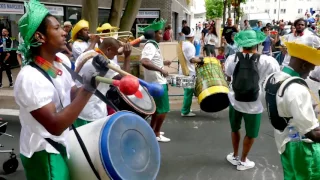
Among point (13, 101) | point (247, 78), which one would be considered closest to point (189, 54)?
point (247, 78)

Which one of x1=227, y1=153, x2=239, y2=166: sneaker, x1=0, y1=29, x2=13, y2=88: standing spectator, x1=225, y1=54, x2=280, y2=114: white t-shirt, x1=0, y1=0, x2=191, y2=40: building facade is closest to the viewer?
x1=225, y1=54, x2=280, y2=114: white t-shirt

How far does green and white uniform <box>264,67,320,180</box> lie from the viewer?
8.33 feet

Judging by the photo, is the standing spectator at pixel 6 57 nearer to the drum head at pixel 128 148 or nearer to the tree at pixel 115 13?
the tree at pixel 115 13

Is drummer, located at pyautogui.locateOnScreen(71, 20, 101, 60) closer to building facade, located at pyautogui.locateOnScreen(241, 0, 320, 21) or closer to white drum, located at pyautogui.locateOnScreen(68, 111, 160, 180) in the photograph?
white drum, located at pyautogui.locateOnScreen(68, 111, 160, 180)

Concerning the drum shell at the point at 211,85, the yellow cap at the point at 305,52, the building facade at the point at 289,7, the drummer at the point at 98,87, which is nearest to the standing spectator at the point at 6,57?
the drum shell at the point at 211,85

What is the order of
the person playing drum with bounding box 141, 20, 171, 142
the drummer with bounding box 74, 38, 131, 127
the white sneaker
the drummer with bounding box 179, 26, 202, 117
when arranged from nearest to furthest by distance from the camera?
the drummer with bounding box 74, 38, 131, 127 → the person playing drum with bounding box 141, 20, 171, 142 → the white sneaker → the drummer with bounding box 179, 26, 202, 117

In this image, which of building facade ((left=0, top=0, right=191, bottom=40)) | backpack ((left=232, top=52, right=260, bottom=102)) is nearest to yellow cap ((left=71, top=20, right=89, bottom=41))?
backpack ((left=232, top=52, right=260, bottom=102))

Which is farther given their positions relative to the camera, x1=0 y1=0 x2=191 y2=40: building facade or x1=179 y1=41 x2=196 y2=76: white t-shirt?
x1=0 y1=0 x2=191 y2=40: building facade

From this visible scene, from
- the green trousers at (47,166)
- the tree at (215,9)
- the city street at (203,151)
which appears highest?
the tree at (215,9)

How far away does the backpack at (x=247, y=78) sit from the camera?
14.6ft

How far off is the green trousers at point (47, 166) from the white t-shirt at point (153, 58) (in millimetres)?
3386

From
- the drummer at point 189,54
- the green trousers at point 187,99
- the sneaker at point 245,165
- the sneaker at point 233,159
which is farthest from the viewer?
the green trousers at point 187,99

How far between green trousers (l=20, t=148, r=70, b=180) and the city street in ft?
8.34

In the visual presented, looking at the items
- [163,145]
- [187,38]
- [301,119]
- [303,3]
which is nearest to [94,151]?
[301,119]
